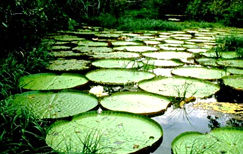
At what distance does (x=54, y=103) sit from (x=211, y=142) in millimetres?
1076

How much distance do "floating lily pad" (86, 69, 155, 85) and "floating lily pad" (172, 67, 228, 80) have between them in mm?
347

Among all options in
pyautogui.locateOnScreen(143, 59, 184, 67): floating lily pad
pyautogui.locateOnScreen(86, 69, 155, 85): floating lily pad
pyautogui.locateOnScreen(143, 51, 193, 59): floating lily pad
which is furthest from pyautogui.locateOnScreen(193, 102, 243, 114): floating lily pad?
pyautogui.locateOnScreen(143, 51, 193, 59): floating lily pad

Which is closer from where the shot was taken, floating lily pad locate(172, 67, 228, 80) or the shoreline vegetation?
the shoreline vegetation

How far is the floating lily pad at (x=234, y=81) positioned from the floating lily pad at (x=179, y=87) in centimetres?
16

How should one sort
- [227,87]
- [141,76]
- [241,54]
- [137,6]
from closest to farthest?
[227,87], [141,76], [241,54], [137,6]

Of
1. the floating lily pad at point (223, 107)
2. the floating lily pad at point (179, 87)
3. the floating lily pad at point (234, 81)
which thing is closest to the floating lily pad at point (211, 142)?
the floating lily pad at point (223, 107)

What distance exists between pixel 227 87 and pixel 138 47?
199 centimetres

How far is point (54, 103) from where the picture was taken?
1.64m

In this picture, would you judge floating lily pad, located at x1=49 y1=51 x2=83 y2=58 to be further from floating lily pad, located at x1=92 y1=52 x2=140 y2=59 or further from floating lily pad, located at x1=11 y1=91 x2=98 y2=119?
floating lily pad, located at x1=11 y1=91 x2=98 y2=119

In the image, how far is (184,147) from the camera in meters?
1.12

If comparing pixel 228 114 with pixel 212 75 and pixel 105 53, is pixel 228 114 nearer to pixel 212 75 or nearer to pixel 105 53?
pixel 212 75

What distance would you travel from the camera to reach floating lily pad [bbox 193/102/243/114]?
156 centimetres

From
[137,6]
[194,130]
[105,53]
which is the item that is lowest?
[194,130]

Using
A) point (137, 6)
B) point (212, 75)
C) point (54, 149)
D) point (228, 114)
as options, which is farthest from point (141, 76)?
point (137, 6)
